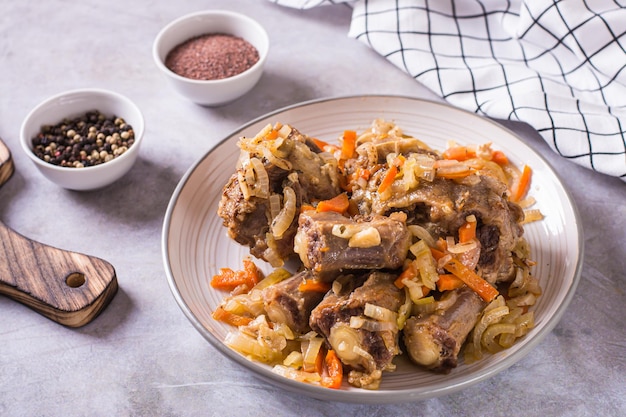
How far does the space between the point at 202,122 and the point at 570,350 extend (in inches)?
150

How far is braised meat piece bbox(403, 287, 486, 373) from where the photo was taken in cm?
386

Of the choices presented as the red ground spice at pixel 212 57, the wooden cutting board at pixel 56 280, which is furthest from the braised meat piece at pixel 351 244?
the red ground spice at pixel 212 57

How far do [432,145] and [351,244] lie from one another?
1.92 meters

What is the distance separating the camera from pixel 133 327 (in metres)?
4.78

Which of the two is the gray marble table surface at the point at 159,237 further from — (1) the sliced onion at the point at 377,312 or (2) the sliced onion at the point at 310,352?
(1) the sliced onion at the point at 377,312

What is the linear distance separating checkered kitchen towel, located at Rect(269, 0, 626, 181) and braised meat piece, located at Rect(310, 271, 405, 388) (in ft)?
9.24

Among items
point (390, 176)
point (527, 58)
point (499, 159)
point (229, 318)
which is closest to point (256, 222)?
point (229, 318)

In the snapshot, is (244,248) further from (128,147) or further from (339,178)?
(128,147)

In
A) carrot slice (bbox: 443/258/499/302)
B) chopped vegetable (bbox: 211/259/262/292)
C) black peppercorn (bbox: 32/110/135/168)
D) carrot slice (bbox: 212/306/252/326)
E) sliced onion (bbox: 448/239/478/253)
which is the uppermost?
sliced onion (bbox: 448/239/478/253)

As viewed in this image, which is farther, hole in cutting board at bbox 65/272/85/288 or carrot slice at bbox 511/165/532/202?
carrot slice at bbox 511/165/532/202

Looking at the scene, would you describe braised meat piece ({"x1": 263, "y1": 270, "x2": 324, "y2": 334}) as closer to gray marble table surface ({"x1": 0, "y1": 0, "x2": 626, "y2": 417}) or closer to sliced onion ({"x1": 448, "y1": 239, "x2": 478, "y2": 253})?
gray marble table surface ({"x1": 0, "y1": 0, "x2": 626, "y2": 417})

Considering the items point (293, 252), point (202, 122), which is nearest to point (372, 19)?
point (202, 122)

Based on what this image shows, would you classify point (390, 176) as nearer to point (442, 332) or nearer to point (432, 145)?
point (442, 332)

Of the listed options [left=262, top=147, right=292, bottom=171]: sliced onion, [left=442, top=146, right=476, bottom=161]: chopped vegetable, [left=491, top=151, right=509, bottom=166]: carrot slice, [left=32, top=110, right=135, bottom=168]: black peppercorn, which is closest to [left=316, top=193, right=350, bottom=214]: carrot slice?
[left=262, top=147, right=292, bottom=171]: sliced onion
